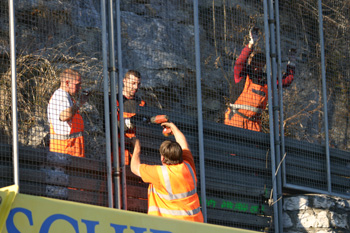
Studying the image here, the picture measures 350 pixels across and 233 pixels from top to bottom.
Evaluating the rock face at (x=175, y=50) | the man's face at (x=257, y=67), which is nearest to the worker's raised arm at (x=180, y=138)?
the rock face at (x=175, y=50)

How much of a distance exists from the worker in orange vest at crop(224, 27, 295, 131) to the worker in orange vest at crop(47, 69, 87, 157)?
212cm

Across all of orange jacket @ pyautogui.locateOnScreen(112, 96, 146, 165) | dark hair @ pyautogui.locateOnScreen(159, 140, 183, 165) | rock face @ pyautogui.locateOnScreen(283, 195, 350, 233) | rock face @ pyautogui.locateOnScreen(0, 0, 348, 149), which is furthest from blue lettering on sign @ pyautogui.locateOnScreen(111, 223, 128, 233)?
rock face @ pyautogui.locateOnScreen(283, 195, 350, 233)

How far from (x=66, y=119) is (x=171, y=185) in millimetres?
1167

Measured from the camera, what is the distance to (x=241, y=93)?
8.39 meters

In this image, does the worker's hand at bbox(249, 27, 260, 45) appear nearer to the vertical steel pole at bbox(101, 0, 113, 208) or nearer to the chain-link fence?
the chain-link fence

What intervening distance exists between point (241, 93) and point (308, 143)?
108 centimetres

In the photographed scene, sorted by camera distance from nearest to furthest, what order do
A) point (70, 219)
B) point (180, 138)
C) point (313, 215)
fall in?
point (70, 219)
point (180, 138)
point (313, 215)

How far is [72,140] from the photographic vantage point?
6738 mm

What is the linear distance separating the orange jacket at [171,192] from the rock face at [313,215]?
5.77 ft

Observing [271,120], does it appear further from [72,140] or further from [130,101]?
[72,140]

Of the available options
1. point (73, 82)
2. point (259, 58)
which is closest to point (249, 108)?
point (259, 58)

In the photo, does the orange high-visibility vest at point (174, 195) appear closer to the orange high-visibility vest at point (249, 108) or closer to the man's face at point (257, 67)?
the orange high-visibility vest at point (249, 108)

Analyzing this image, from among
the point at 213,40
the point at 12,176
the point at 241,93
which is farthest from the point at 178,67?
the point at 12,176

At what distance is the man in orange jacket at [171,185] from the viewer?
6586mm
